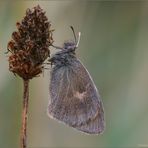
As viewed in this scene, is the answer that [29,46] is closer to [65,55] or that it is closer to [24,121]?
[24,121]

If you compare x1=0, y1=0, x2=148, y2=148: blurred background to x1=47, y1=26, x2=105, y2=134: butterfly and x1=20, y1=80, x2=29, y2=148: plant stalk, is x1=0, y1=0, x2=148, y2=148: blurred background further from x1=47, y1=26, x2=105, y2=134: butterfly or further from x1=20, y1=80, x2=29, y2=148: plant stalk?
x1=20, y1=80, x2=29, y2=148: plant stalk

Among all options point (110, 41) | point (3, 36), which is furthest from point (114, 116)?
point (3, 36)

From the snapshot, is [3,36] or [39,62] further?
[3,36]

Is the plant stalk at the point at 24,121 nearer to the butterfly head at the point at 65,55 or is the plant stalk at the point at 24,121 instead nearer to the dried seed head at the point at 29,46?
the dried seed head at the point at 29,46

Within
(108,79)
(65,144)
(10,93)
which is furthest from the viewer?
(108,79)

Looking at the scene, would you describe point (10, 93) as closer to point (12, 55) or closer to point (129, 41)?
point (129, 41)

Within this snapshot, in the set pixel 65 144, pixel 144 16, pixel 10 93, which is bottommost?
pixel 65 144

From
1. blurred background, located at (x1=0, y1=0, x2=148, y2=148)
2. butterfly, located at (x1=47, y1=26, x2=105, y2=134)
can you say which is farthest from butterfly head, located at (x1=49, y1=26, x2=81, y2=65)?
blurred background, located at (x1=0, y1=0, x2=148, y2=148)
